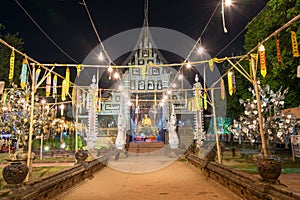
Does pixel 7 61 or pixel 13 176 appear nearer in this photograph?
pixel 13 176

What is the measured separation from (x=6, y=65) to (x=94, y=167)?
20.8m

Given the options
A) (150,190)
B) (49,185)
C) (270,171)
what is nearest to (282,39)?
(270,171)

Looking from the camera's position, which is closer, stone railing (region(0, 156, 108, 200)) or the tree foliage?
stone railing (region(0, 156, 108, 200))

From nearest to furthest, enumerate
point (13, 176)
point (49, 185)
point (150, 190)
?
point (13, 176) → point (49, 185) → point (150, 190)

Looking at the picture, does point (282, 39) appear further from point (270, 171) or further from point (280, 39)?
point (270, 171)

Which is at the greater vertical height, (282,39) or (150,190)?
(282,39)

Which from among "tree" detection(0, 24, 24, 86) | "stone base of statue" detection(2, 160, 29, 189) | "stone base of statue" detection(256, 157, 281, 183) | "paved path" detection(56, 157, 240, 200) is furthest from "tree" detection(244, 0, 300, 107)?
"tree" detection(0, 24, 24, 86)

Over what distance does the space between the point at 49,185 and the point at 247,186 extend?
545cm

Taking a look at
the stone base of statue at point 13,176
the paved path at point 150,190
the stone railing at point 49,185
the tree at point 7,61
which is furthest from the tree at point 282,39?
the tree at point 7,61

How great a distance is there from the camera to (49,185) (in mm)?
6418

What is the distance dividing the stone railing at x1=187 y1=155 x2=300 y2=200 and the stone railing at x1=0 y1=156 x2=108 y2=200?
5402 mm

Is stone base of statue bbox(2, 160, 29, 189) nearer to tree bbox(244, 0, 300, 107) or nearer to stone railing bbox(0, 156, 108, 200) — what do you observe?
stone railing bbox(0, 156, 108, 200)

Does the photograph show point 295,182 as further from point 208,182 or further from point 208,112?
point 208,112

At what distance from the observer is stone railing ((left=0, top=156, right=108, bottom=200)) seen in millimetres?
5027
